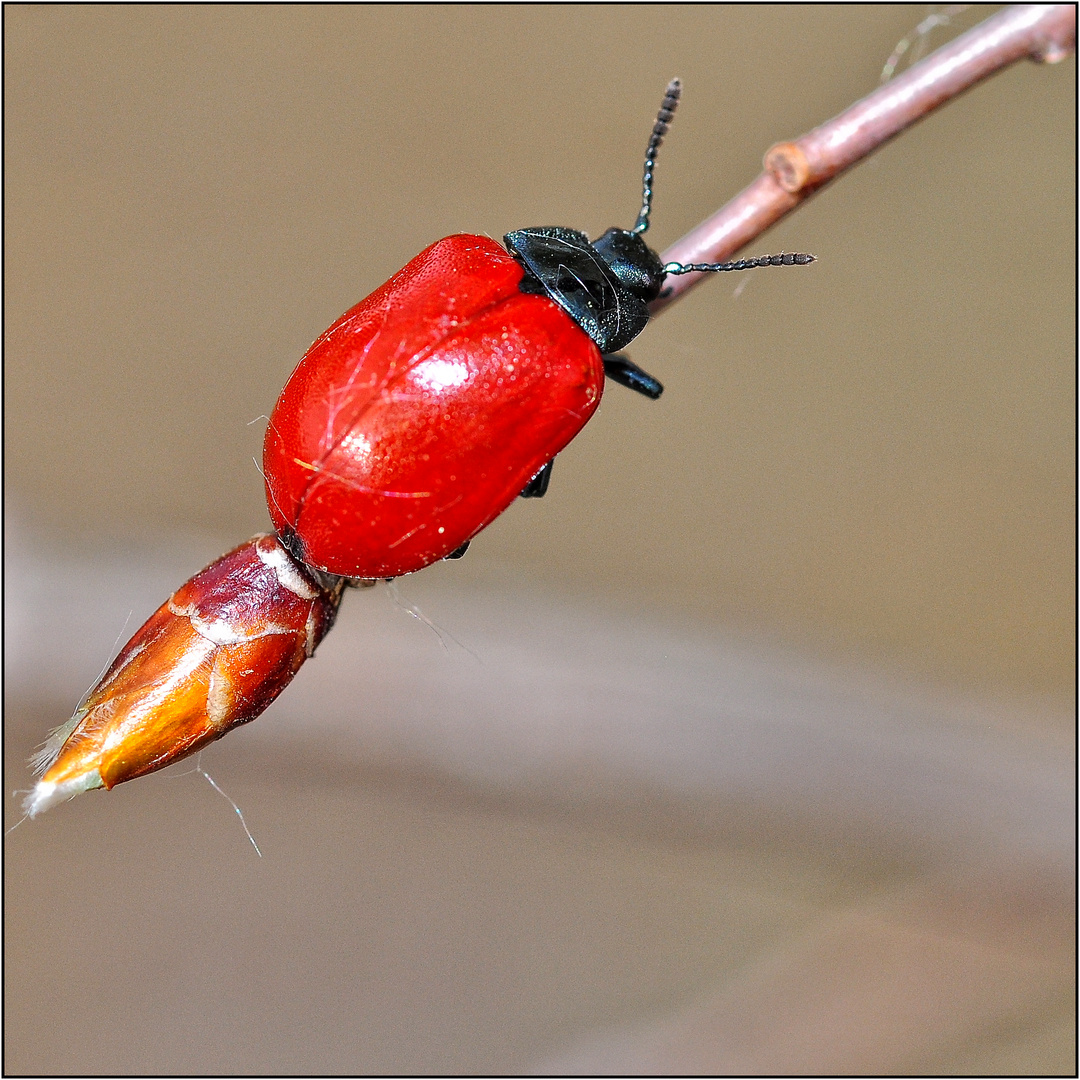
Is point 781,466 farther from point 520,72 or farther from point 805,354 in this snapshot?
point 520,72

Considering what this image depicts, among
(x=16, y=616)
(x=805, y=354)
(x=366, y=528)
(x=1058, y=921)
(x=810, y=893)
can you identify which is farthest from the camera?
(x=805, y=354)

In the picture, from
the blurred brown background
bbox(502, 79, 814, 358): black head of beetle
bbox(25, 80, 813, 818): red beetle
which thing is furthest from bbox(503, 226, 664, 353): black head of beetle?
the blurred brown background

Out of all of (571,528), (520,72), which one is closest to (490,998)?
(571,528)

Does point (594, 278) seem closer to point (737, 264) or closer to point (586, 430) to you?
point (737, 264)

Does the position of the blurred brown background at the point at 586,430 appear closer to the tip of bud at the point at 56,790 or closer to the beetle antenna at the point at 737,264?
the beetle antenna at the point at 737,264

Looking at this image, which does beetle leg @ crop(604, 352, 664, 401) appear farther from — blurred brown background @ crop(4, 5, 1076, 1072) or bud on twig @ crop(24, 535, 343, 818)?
blurred brown background @ crop(4, 5, 1076, 1072)

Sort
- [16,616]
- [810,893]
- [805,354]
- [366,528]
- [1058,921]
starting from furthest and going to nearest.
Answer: [805,354] → [810,893] → [1058,921] → [16,616] → [366,528]

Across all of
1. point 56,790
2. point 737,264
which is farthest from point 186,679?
point 737,264
